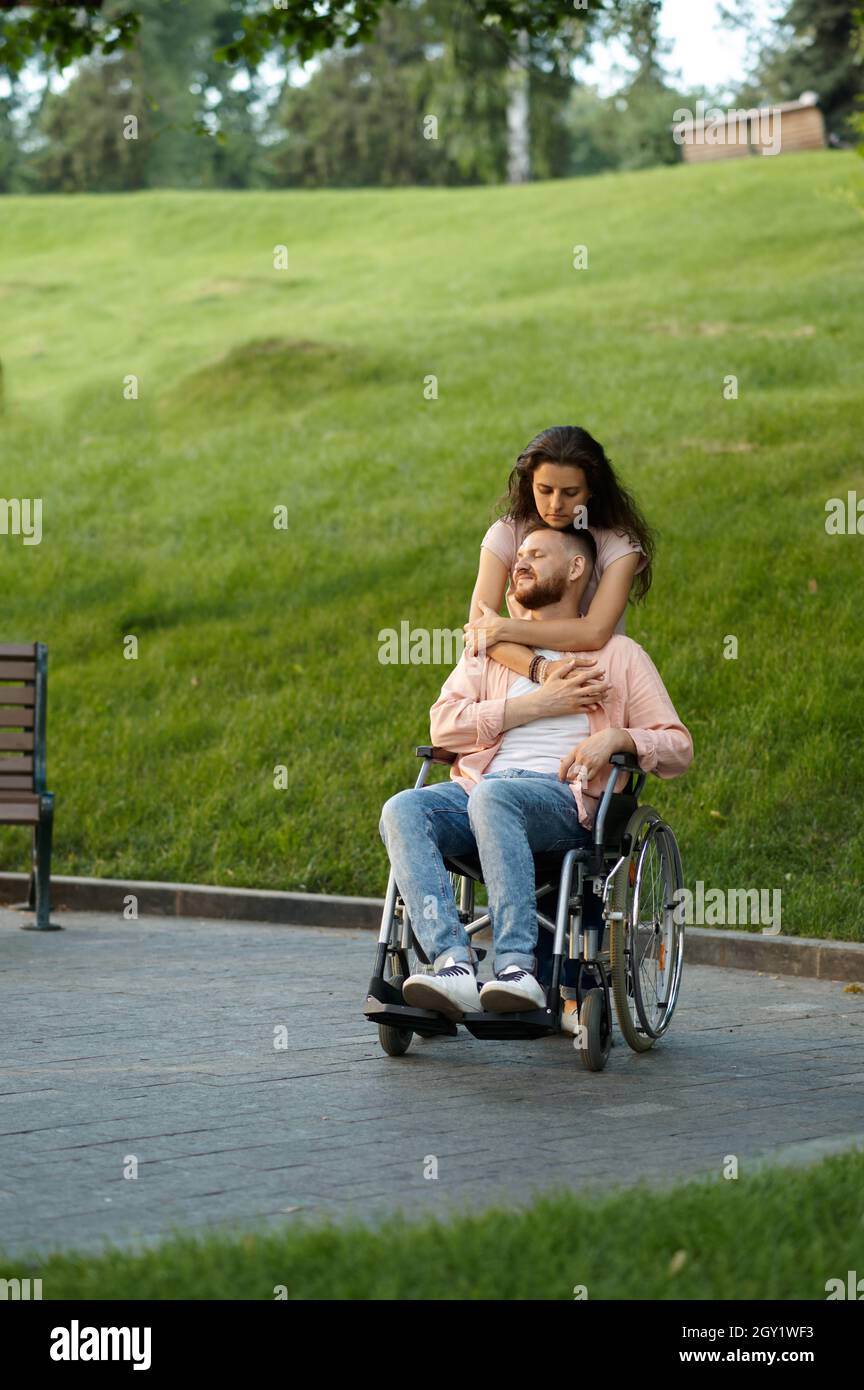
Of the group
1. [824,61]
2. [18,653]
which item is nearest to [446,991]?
[18,653]

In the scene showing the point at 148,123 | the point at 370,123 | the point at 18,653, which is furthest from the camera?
the point at 148,123

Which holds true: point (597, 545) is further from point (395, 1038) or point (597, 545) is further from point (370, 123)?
point (370, 123)

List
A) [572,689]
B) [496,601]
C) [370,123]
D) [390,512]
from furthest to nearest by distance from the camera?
→ [370,123], [390,512], [496,601], [572,689]

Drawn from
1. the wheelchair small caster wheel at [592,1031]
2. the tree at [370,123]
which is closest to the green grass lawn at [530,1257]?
the wheelchair small caster wheel at [592,1031]

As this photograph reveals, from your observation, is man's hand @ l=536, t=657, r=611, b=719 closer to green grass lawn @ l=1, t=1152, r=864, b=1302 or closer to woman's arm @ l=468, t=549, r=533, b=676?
woman's arm @ l=468, t=549, r=533, b=676

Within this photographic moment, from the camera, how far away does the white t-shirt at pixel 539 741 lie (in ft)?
18.5

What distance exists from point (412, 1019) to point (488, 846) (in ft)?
1.81

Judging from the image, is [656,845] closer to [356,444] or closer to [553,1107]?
[553,1107]

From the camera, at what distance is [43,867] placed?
856cm

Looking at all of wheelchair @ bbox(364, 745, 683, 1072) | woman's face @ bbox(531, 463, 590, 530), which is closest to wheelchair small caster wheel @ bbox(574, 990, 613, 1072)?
wheelchair @ bbox(364, 745, 683, 1072)

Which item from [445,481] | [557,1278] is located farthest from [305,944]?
[445,481]
